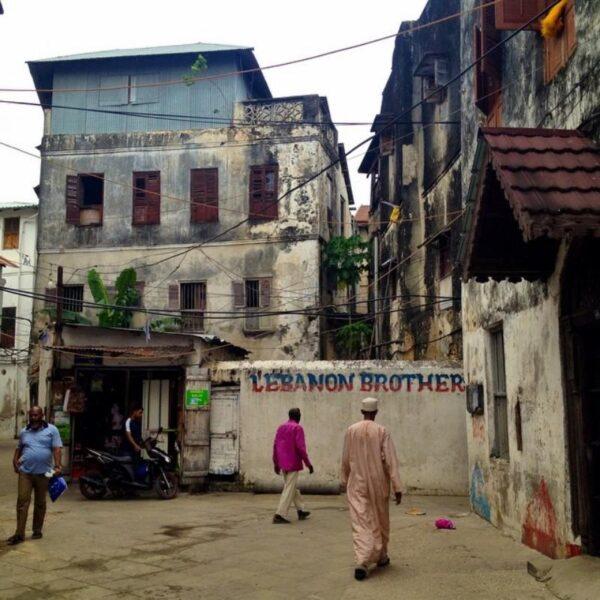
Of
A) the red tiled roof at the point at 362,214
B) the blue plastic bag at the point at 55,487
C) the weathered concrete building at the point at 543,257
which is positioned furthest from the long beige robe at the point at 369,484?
the red tiled roof at the point at 362,214

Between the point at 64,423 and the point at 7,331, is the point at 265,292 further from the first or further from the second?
the point at 7,331

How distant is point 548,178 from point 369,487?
3406 millimetres

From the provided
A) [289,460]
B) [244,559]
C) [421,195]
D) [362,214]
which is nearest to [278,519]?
[289,460]

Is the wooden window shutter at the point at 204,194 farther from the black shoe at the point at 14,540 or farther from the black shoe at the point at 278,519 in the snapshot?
the black shoe at the point at 14,540

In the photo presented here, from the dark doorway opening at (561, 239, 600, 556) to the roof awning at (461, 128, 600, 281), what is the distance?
462 mm

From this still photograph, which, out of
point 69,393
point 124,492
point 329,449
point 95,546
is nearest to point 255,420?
point 329,449

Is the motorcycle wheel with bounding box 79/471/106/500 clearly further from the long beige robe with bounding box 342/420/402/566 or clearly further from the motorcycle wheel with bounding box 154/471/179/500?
the long beige robe with bounding box 342/420/402/566

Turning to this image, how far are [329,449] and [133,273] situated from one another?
1047 centimetres

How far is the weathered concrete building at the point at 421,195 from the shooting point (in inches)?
636

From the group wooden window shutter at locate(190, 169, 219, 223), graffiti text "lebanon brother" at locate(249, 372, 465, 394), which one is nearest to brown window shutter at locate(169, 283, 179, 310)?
wooden window shutter at locate(190, 169, 219, 223)

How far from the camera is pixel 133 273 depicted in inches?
870

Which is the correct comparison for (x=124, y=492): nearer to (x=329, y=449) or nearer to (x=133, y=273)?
(x=329, y=449)

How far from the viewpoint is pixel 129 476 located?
42.1 ft

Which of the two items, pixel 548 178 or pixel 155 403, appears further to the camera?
pixel 155 403
